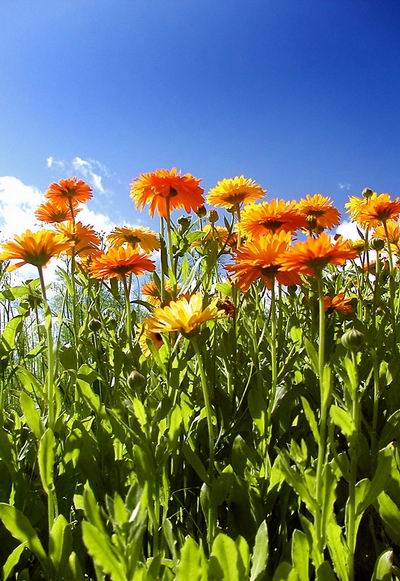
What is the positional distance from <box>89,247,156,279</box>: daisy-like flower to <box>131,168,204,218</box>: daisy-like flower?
6.9 inches

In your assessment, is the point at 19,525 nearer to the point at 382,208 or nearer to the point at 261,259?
the point at 261,259

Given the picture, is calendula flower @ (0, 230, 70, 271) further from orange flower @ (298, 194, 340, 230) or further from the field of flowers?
orange flower @ (298, 194, 340, 230)

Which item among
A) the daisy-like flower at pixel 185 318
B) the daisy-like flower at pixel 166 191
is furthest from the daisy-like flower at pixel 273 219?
the daisy-like flower at pixel 185 318

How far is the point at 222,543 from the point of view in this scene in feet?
2.17

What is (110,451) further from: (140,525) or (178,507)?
(140,525)

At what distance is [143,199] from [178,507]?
32.0 inches

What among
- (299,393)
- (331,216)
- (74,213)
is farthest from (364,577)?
(74,213)

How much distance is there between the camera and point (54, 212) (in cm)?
189

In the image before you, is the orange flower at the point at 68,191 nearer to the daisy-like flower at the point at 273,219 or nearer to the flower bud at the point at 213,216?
the flower bud at the point at 213,216

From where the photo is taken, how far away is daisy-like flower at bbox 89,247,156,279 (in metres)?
1.32

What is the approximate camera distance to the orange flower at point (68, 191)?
180 cm

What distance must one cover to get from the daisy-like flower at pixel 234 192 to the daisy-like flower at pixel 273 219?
0.30 meters

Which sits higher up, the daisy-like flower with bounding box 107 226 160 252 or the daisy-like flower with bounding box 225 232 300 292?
the daisy-like flower with bounding box 107 226 160 252

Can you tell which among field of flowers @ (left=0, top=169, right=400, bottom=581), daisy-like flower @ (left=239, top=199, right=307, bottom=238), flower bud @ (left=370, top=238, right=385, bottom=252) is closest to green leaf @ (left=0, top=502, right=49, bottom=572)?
field of flowers @ (left=0, top=169, right=400, bottom=581)
